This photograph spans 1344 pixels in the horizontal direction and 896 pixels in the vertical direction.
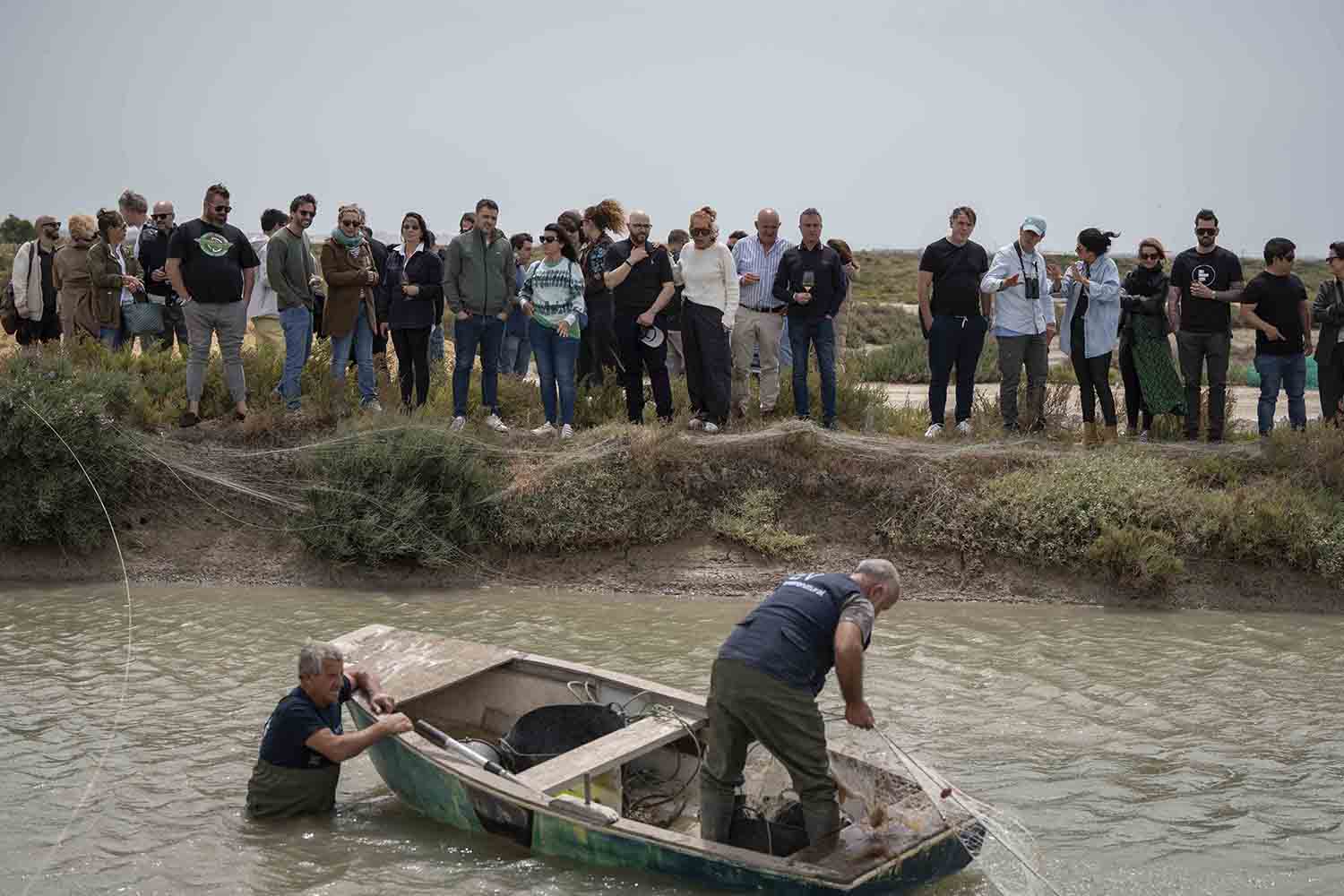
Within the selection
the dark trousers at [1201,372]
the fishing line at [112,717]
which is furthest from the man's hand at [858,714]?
the dark trousers at [1201,372]

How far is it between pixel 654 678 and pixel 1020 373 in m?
5.73

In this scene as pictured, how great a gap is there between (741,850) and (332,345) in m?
9.39

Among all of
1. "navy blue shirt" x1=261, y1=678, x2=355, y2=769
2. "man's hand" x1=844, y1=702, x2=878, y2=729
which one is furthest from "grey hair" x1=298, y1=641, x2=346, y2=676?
"man's hand" x1=844, y1=702, x2=878, y2=729

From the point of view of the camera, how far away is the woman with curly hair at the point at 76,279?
14750 mm

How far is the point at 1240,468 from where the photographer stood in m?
13.5

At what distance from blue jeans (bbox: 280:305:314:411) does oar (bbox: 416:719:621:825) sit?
719cm

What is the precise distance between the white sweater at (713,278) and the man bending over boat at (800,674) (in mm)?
6941

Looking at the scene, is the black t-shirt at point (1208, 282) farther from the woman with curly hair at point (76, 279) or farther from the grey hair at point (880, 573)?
the woman with curly hair at point (76, 279)

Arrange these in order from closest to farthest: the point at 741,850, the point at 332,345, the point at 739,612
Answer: the point at 741,850, the point at 739,612, the point at 332,345

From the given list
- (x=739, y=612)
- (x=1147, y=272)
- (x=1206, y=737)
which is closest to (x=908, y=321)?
(x=1147, y=272)

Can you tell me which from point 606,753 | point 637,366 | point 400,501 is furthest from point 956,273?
point 606,753

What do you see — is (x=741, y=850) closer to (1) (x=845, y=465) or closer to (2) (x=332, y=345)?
(1) (x=845, y=465)

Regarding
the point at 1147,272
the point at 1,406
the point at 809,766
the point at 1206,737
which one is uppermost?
the point at 1147,272

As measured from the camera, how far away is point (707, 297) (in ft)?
44.7
